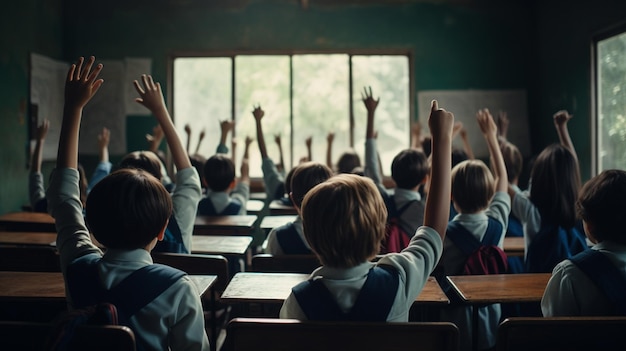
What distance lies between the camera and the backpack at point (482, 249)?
224 cm

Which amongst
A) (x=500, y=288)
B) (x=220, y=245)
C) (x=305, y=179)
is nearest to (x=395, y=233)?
(x=305, y=179)

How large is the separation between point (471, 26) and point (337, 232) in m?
6.00

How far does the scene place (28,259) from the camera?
7.21 ft

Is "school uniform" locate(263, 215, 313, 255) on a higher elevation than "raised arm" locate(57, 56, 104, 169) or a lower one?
lower

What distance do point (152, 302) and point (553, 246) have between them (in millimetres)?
1627

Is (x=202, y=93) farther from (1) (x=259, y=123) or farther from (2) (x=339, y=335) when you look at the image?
(2) (x=339, y=335)

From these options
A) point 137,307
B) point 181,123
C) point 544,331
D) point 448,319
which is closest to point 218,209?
point 448,319

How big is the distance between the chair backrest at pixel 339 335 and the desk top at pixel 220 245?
1254mm

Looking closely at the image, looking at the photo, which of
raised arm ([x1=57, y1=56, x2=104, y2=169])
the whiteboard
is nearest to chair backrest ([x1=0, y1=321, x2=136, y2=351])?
raised arm ([x1=57, y1=56, x2=104, y2=169])

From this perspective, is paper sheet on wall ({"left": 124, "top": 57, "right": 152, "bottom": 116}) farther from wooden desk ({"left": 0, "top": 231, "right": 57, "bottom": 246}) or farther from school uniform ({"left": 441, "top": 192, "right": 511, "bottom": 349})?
school uniform ({"left": 441, "top": 192, "right": 511, "bottom": 349})

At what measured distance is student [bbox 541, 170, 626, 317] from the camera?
1513 millimetres

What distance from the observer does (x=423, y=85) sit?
22.1 feet

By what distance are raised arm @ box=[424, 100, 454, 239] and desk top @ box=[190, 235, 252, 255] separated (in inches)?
49.2

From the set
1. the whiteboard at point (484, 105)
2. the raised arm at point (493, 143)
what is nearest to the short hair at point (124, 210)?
the raised arm at point (493, 143)
